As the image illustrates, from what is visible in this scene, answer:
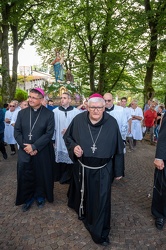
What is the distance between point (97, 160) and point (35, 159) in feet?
4.41

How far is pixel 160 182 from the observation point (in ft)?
12.4

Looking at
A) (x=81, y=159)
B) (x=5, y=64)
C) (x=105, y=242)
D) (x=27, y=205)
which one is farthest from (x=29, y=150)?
(x=5, y=64)

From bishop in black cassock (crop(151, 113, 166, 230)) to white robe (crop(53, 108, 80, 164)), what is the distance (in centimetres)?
235

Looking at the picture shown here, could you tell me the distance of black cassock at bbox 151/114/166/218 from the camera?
11.8 feet

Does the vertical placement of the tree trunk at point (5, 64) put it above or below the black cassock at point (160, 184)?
above

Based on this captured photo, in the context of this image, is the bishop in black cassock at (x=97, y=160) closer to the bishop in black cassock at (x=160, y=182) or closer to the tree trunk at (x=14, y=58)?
the bishop in black cassock at (x=160, y=182)

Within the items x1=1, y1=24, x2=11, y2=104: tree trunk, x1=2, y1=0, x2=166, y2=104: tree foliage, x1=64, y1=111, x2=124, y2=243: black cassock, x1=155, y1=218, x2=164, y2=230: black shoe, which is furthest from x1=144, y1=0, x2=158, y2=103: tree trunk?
x1=155, y1=218, x2=164, y2=230: black shoe

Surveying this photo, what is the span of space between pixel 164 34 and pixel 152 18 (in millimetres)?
1374

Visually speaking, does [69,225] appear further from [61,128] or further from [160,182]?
[61,128]

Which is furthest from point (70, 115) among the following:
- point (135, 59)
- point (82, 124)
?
point (135, 59)

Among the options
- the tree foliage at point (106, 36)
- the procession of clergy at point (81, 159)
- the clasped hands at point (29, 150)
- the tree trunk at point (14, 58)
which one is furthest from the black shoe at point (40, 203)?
the tree trunk at point (14, 58)

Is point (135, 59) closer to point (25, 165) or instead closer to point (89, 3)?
point (89, 3)

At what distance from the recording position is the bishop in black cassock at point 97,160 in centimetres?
330

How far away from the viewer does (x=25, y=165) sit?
4.07 meters
